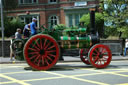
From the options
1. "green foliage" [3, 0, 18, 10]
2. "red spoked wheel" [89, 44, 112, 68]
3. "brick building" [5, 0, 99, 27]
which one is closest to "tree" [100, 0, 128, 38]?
"brick building" [5, 0, 99, 27]

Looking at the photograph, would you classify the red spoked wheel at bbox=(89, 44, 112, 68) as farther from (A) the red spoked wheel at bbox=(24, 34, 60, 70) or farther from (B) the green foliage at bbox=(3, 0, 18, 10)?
(B) the green foliage at bbox=(3, 0, 18, 10)

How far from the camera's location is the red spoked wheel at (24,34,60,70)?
814cm

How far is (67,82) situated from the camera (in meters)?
6.30

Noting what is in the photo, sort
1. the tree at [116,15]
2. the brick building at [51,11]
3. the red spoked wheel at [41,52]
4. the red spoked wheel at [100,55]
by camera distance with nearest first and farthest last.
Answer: the red spoked wheel at [41,52] → the red spoked wheel at [100,55] → the tree at [116,15] → the brick building at [51,11]

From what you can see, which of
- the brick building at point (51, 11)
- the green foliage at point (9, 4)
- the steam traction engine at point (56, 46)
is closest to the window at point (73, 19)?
the brick building at point (51, 11)

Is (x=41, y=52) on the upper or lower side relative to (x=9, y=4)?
lower

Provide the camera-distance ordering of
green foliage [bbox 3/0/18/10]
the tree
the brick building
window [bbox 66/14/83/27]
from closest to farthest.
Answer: the tree, green foliage [bbox 3/0/18/10], the brick building, window [bbox 66/14/83/27]

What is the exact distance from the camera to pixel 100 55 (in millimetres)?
8812

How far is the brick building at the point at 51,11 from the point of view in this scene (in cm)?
2681

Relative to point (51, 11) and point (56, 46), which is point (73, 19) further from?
point (56, 46)

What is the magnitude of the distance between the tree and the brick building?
238 inches

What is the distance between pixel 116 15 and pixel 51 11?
1080 centimetres

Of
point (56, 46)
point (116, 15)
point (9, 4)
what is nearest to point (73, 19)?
point (116, 15)

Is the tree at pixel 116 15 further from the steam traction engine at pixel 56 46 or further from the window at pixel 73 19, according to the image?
the steam traction engine at pixel 56 46
